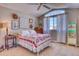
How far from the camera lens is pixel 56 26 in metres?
2.12

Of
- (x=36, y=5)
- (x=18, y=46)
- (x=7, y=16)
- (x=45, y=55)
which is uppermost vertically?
(x=36, y=5)

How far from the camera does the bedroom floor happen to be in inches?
82.0

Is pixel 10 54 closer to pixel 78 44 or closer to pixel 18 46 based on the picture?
pixel 18 46

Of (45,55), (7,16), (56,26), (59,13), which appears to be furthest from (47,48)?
(7,16)

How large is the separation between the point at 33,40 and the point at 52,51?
37 centimetres

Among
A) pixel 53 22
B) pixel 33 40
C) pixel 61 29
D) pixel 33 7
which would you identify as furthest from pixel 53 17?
pixel 33 40

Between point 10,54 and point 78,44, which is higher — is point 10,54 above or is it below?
below

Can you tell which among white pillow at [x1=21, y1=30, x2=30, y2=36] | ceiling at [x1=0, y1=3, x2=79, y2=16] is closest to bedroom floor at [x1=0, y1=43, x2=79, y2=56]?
white pillow at [x1=21, y1=30, x2=30, y2=36]

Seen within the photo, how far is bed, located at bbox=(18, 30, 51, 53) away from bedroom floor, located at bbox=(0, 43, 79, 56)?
7 centimetres

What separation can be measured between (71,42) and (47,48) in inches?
16.0

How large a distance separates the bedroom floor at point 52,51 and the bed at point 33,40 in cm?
7

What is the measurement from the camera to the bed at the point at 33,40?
81.5 inches

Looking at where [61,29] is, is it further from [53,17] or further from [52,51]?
[52,51]

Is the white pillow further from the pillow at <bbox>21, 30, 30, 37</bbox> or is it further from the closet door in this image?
the closet door
